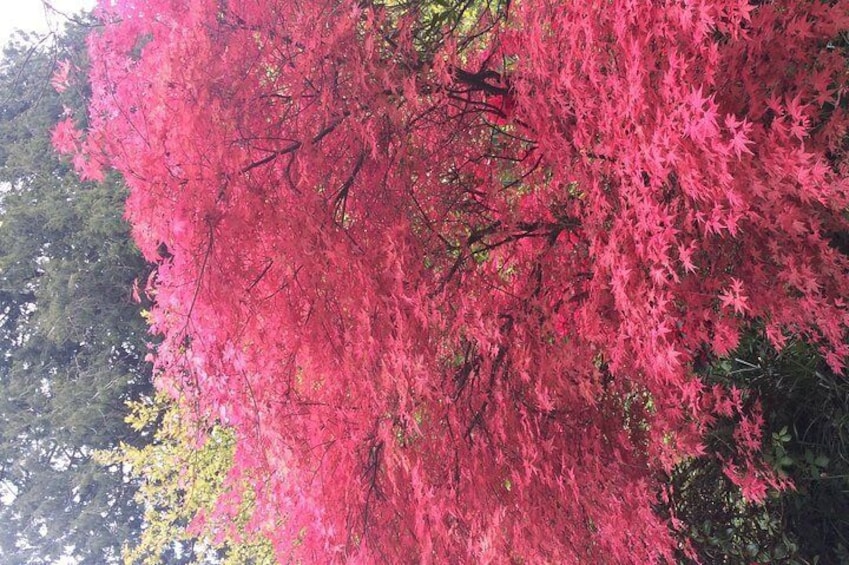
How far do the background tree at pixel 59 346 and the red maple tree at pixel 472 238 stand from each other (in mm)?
6431

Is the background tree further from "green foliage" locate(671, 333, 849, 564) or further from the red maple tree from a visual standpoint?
"green foliage" locate(671, 333, 849, 564)

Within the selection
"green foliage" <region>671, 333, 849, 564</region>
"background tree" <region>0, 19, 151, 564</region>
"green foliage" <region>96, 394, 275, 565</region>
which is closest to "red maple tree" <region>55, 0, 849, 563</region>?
"green foliage" <region>671, 333, 849, 564</region>

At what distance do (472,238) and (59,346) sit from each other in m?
8.04

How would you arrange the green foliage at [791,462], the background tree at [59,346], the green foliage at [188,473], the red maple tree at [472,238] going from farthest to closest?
the background tree at [59,346]
the green foliage at [188,473]
the green foliage at [791,462]
the red maple tree at [472,238]

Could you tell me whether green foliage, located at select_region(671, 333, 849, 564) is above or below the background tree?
below

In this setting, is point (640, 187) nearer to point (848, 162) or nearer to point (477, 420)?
point (848, 162)

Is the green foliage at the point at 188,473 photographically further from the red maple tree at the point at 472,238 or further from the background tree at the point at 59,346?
the red maple tree at the point at 472,238

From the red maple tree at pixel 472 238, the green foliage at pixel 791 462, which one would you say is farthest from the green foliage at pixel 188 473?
the green foliage at pixel 791 462

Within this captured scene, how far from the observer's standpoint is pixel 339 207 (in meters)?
2.54

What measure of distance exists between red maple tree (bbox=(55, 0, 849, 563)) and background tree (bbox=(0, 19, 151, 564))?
6431 millimetres

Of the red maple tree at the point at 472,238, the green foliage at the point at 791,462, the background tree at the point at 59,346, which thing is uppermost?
the background tree at the point at 59,346

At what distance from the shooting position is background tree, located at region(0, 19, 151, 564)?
28.4 ft

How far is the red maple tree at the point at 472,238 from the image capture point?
2014 mm

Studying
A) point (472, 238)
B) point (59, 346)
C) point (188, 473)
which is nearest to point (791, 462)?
point (472, 238)
